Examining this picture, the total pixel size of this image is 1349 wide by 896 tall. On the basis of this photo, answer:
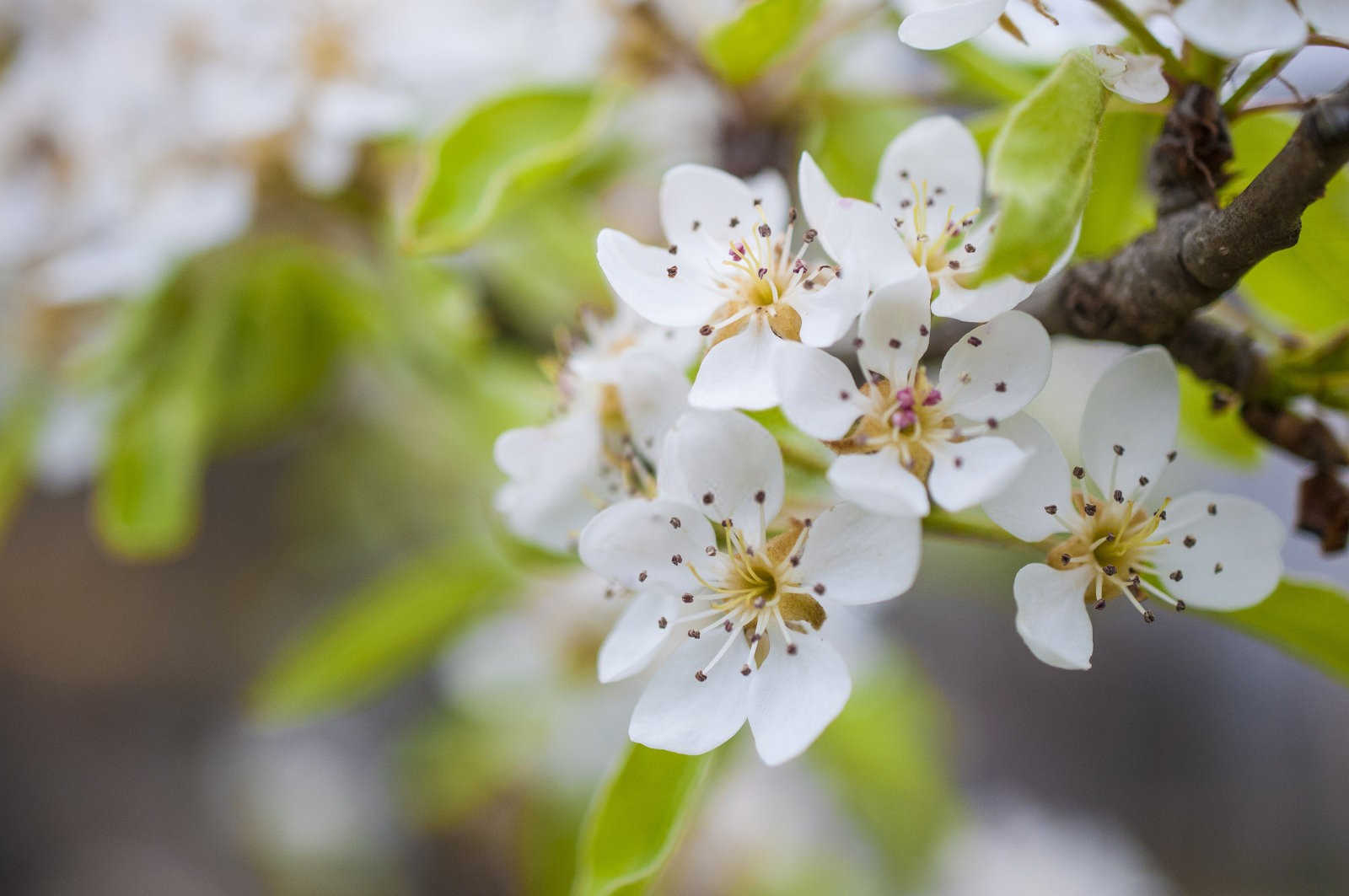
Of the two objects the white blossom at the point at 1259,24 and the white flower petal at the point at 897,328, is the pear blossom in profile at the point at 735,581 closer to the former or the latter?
the white flower petal at the point at 897,328

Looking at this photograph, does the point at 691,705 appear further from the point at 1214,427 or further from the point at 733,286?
the point at 1214,427

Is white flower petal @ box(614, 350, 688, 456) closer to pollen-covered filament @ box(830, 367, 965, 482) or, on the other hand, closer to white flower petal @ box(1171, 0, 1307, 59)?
pollen-covered filament @ box(830, 367, 965, 482)

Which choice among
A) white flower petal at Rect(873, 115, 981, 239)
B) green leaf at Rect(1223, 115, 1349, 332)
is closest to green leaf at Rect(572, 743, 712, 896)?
white flower petal at Rect(873, 115, 981, 239)

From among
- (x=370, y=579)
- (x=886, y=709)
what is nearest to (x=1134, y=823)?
(x=886, y=709)

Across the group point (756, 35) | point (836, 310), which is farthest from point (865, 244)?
point (756, 35)

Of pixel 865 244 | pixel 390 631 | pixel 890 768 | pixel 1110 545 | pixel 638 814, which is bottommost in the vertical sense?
pixel 890 768

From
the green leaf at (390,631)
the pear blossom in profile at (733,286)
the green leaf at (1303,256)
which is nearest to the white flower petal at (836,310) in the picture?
the pear blossom in profile at (733,286)
